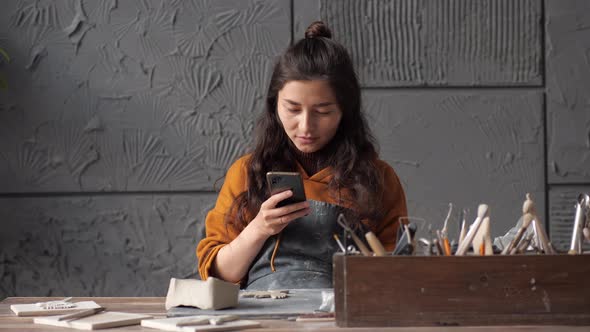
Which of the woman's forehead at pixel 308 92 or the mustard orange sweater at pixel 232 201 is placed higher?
the woman's forehead at pixel 308 92

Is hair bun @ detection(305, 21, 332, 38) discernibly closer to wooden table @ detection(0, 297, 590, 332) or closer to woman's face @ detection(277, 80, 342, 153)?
woman's face @ detection(277, 80, 342, 153)

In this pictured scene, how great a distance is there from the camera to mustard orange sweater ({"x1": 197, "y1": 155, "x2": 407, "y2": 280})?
2.00m

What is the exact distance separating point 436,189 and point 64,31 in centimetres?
166

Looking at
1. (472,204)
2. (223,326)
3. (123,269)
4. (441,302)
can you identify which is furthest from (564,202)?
(223,326)

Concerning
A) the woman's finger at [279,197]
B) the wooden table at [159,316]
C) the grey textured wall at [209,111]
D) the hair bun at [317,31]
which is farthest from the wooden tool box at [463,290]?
the grey textured wall at [209,111]

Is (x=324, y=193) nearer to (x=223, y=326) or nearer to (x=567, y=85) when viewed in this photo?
(x=223, y=326)

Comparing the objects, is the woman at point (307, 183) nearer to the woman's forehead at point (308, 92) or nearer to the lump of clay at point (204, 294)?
the woman's forehead at point (308, 92)

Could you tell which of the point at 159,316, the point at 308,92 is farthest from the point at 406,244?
the point at 308,92

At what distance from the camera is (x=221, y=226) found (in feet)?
6.71

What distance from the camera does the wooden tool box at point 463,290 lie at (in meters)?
1.24

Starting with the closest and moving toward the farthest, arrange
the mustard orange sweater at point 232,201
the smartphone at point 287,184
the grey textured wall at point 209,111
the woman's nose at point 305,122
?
the smartphone at point 287,184, the woman's nose at point 305,122, the mustard orange sweater at point 232,201, the grey textured wall at point 209,111

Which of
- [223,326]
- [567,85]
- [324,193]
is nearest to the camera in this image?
[223,326]

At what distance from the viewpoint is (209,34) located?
3.08m

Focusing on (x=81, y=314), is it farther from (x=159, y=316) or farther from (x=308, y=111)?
(x=308, y=111)
